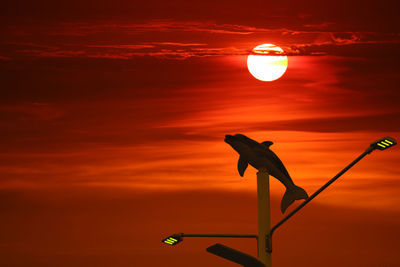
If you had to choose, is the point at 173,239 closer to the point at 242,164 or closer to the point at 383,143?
the point at 242,164

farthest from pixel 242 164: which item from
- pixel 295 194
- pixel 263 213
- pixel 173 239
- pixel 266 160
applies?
pixel 173 239

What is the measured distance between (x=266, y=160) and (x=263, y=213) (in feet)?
4.13

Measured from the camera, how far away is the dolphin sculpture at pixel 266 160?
1406cm

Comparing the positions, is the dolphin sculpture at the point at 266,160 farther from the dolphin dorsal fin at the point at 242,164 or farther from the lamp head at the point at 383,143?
the lamp head at the point at 383,143

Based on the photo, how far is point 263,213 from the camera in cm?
1324

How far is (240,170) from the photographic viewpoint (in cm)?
1695

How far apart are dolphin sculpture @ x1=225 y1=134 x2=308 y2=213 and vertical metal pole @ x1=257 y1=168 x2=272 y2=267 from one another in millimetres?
453

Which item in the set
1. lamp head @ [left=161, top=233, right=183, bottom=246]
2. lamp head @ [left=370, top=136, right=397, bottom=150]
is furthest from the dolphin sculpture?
lamp head @ [left=161, top=233, right=183, bottom=246]

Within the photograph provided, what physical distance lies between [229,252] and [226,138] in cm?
466

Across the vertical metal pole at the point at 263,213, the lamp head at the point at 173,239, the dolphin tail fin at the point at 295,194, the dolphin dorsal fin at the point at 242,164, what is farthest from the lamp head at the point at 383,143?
the lamp head at the point at 173,239

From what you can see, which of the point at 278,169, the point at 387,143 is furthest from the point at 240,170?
the point at 387,143

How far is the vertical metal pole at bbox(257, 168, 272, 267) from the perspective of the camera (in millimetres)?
13133

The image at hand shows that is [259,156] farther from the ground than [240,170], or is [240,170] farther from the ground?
[240,170]

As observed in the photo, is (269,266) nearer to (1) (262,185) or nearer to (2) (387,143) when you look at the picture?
(1) (262,185)
